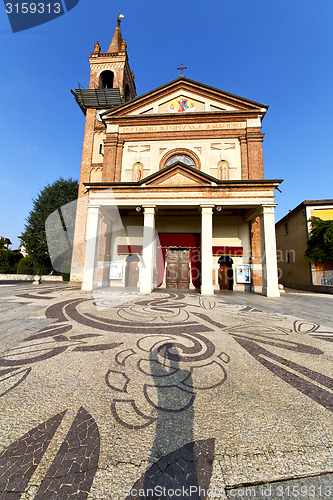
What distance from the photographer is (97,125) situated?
1994 cm

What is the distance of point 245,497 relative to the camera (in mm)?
1130

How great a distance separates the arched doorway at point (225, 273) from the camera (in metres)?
14.2

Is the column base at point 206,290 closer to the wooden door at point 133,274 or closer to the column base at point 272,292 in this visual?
the column base at point 272,292

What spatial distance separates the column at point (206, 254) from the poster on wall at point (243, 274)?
3736mm

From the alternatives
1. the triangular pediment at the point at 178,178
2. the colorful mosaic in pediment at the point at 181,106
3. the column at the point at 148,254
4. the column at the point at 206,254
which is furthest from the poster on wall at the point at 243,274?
the colorful mosaic in pediment at the point at 181,106

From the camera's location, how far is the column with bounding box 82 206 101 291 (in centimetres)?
1108

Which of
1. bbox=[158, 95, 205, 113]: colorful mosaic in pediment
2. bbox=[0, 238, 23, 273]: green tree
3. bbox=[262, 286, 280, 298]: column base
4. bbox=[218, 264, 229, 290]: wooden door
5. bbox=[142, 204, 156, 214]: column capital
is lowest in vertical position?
bbox=[262, 286, 280, 298]: column base

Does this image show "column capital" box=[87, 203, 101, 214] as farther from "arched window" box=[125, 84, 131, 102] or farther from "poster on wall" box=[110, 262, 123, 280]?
"arched window" box=[125, 84, 131, 102]

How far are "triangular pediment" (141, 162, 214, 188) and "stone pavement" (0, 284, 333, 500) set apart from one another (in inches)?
375

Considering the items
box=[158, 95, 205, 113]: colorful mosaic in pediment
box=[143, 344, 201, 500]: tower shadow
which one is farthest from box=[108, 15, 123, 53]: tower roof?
box=[143, 344, 201, 500]: tower shadow

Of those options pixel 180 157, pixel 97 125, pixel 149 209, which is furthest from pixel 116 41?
pixel 149 209

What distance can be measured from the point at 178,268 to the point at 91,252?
630 cm

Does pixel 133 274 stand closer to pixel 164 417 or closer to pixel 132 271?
pixel 132 271

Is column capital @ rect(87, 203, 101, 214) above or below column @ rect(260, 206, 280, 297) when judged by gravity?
above
